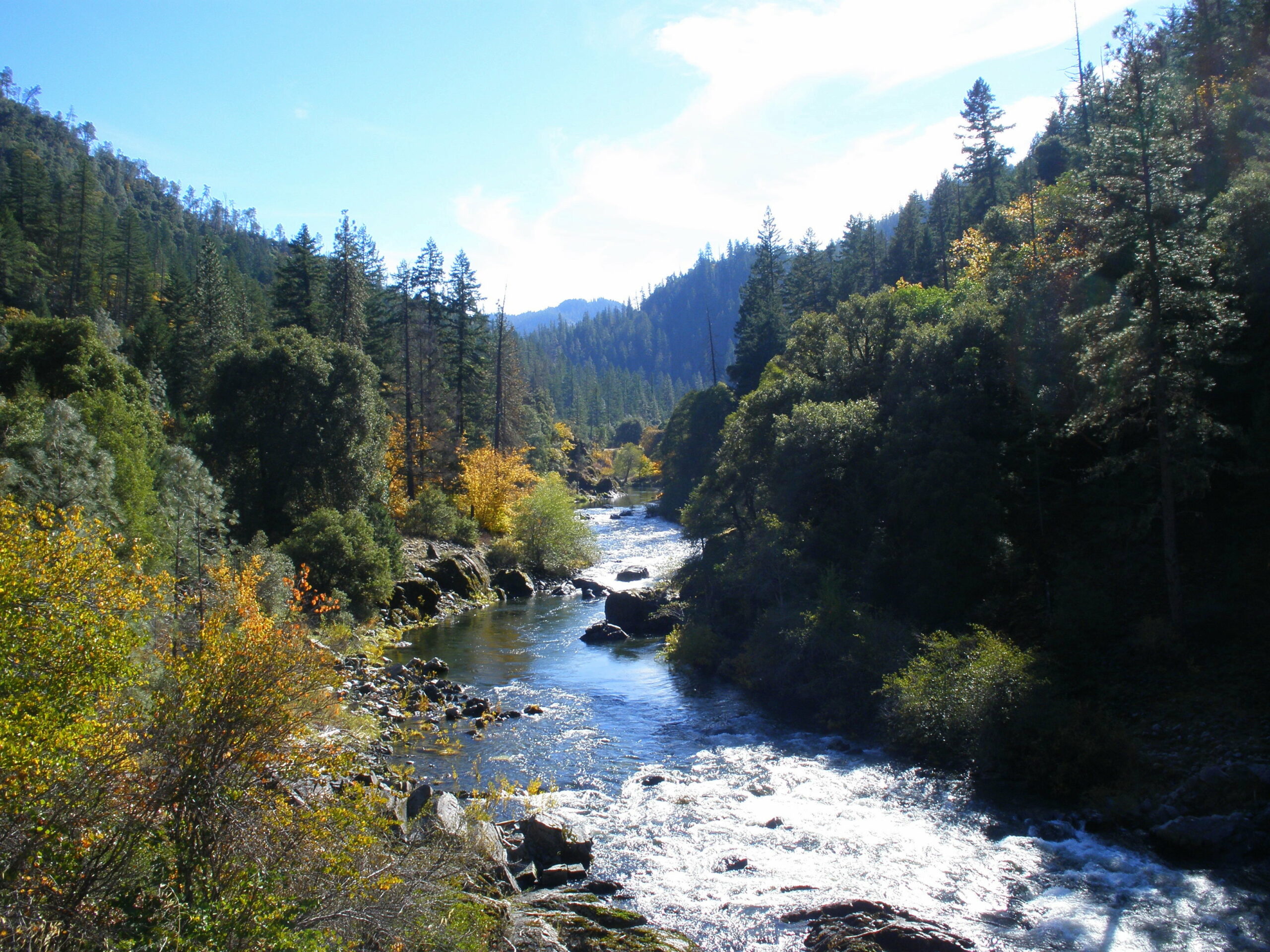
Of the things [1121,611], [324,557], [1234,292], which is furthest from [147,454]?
[1234,292]

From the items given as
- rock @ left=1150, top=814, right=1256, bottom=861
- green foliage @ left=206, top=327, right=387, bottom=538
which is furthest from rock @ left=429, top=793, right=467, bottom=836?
green foliage @ left=206, top=327, right=387, bottom=538

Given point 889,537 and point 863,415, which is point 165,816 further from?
point 863,415

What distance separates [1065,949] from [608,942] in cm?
613

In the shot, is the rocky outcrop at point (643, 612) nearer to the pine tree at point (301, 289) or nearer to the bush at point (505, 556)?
the bush at point (505, 556)

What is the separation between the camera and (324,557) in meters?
29.1

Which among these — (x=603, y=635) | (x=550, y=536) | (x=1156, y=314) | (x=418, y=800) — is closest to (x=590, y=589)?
(x=550, y=536)

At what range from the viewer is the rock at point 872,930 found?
1021 cm

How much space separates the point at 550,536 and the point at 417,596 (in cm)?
1155

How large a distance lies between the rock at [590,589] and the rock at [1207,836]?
91.8ft

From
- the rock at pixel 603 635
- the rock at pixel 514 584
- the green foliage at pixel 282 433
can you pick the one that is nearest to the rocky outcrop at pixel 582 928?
the rock at pixel 603 635

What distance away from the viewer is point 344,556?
96.1 feet

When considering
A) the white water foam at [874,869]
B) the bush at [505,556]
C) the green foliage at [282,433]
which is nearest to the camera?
the white water foam at [874,869]

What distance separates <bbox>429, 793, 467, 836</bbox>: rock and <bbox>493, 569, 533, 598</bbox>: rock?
27085 millimetres

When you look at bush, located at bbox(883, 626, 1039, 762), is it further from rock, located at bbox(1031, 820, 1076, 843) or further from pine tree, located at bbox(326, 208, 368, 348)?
pine tree, located at bbox(326, 208, 368, 348)
